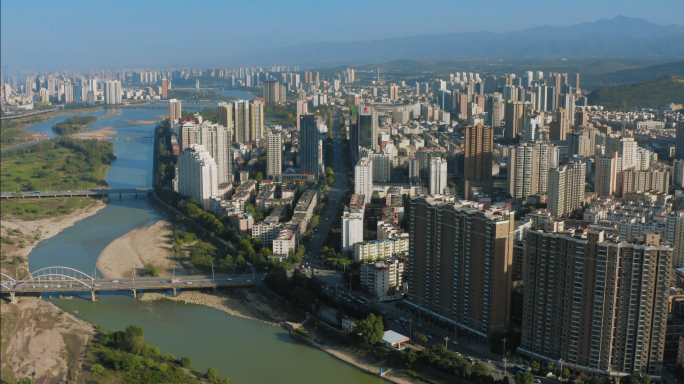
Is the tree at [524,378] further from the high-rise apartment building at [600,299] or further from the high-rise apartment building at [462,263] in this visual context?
the high-rise apartment building at [462,263]

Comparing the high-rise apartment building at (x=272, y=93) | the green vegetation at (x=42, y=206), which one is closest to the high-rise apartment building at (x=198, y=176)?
Result: the green vegetation at (x=42, y=206)

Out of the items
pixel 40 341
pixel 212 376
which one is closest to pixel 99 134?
pixel 40 341

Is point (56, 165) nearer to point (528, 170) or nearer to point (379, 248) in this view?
point (379, 248)

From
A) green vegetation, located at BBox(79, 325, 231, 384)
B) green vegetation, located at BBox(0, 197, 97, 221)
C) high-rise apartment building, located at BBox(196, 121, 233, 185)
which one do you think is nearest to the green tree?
green vegetation, located at BBox(79, 325, 231, 384)

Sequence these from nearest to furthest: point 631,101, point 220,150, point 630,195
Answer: point 630,195
point 220,150
point 631,101

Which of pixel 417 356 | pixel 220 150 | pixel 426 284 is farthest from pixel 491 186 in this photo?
pixel 417 356

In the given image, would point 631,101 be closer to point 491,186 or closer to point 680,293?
point 491,186

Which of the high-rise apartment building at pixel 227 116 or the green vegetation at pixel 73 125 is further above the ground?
the high-rise apartment building at pixel 227 116
